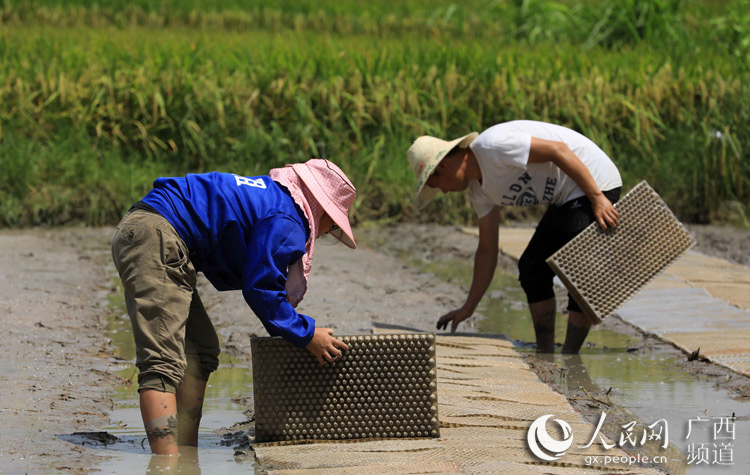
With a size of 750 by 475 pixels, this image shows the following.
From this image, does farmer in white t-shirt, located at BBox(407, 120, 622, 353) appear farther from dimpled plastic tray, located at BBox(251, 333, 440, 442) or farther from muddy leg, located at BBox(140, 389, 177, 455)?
muddy leg, located at BBox(140, 389, 177, 455)

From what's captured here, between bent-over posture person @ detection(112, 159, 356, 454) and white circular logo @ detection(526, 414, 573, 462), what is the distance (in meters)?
0.71

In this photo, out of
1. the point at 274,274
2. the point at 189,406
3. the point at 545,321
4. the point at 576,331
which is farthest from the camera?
the point at 545,321

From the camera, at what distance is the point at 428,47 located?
11.2 m

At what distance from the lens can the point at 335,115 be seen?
31.3ft

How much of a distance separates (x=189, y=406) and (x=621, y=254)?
228 cm

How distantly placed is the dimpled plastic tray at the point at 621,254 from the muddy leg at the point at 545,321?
26cm

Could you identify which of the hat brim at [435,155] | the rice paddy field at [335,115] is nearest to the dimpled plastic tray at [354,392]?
the hat brim at [435,155]

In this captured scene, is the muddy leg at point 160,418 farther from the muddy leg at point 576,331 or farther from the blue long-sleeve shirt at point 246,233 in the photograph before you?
the muddy leg at point 576,331

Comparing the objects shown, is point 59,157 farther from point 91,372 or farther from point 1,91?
point 91,372

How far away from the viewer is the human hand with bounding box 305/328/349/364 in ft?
10.8

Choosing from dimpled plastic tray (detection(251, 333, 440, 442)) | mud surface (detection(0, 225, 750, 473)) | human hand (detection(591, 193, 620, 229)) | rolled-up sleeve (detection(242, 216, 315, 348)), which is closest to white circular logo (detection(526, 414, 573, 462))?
dimpled plastic tray (detection(251, 333, 440, 442))

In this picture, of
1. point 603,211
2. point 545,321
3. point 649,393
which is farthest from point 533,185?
point 649,393

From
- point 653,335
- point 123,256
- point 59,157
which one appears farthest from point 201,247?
point 59,157

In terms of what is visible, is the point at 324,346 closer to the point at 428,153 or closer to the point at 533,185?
the point at 428,153
